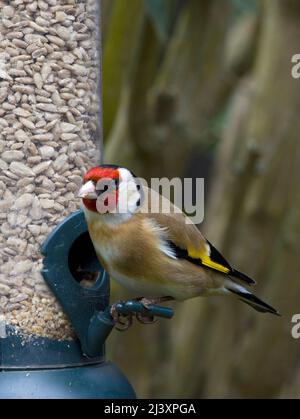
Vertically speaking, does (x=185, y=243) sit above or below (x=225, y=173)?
below

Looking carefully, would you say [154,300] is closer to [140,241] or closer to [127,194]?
[140,241]

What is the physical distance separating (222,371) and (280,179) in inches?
56.7

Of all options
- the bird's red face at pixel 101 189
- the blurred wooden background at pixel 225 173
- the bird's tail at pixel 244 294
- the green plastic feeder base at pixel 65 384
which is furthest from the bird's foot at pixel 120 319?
the blurred wooden background at pixel 225 173

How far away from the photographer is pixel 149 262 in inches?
220

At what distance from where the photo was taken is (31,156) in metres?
5.64

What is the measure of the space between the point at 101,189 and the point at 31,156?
0.44 metres

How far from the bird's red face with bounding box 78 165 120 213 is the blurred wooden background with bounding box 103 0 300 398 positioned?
2.23 meters

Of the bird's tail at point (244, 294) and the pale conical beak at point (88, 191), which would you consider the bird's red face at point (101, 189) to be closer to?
the pale conical beak at point (88, 191)

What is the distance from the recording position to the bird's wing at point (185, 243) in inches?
226

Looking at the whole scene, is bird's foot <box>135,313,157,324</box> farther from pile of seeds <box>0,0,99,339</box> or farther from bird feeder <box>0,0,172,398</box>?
pile of seeds <box>0,0,99,339</box>

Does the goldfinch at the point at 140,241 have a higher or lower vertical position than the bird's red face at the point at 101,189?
lower

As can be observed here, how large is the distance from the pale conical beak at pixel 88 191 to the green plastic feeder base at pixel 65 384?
858 millimetres

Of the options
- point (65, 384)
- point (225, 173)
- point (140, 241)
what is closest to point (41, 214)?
point (140, 241)

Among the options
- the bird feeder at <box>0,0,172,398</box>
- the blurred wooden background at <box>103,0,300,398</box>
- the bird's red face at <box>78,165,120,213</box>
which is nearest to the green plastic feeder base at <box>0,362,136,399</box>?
the bird feeder at <box>0,0,172,398</box>
